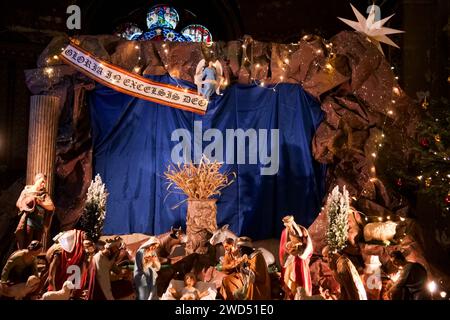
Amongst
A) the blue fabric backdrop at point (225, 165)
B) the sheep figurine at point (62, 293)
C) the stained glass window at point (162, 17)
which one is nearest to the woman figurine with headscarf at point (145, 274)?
the sheep figurine at point (62, 293)

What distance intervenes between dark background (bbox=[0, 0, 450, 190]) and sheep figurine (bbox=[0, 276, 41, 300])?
4.75 meters

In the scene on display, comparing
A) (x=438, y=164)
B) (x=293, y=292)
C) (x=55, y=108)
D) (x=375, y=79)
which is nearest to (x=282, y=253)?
(x=293, y=292)

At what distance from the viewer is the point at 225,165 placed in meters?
9.21

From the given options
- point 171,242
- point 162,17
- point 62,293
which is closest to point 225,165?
point 171,242

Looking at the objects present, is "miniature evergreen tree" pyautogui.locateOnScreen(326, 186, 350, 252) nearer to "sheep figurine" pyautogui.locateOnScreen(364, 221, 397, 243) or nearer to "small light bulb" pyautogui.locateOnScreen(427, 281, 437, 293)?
"sheep figurine" pyautogui.locateOnScreen(364, 221, 397, 243)

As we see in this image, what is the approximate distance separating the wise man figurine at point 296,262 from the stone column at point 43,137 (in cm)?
397

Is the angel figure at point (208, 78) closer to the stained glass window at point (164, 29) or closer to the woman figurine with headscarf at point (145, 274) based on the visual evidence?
the woman figurine with headscarf at point (145, 274)

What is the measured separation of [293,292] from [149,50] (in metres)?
4.66

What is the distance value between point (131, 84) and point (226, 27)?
3.81 metres

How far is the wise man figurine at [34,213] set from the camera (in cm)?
788

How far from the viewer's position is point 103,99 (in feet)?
30.4

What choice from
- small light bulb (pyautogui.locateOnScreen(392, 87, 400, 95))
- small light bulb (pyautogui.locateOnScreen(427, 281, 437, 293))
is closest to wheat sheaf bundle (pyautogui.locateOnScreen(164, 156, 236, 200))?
small light bulb (pyautogui.locateOnScreen(392, 87, 400, 95))

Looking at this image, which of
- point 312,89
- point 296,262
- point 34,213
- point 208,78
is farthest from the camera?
point 312,89

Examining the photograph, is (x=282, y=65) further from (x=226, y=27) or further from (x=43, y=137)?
(x=43, y=137)
